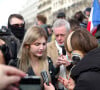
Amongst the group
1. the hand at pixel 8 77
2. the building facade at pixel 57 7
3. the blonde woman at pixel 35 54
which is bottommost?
the blonde woman at pixel 35 54

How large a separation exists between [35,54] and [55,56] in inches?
22.7

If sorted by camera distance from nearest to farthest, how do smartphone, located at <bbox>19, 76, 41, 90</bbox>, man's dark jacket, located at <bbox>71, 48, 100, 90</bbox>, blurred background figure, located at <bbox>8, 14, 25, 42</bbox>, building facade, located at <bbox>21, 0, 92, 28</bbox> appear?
smartphone, located at <bbox>19, 76, 41, 90</bbox>, man's dark jacket, located at <bbox>71, 48, 100, 90</bbox>, blurred background figure, located at <bbox>8, 14, 25, 42</bbox>, building facade, located at <bbox>21, 0, 92, 28</bbox>

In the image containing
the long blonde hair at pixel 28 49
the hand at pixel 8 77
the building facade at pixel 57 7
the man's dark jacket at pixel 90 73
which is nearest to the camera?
the hand at pixel 8 77

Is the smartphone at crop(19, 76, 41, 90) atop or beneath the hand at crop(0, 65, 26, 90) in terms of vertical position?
beneath

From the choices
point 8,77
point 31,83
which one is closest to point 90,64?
point 31,83

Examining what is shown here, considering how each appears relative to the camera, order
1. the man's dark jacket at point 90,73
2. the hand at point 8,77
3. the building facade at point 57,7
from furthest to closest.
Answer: the building facade at point 57,7, the man's dark jacket at point 90,73, the hand at point 8,77

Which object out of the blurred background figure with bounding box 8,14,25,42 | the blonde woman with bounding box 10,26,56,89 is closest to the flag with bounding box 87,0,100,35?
the blurred background figure with bounding box 8,14,25,42

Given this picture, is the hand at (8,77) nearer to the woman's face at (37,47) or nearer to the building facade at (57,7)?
the woman's face at (37,47)

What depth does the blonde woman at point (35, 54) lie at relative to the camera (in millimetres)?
2635

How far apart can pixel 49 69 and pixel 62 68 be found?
22 centimetres

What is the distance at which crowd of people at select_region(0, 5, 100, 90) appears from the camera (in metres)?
1.51

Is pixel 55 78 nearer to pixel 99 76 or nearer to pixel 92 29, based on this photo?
pixel 99 76

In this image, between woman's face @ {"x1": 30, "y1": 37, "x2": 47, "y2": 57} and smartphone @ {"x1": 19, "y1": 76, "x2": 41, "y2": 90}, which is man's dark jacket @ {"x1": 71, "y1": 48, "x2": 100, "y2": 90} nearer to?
smartphone @ {"x1": 19, "y1": 76, "x2": 41, "y2": 90}

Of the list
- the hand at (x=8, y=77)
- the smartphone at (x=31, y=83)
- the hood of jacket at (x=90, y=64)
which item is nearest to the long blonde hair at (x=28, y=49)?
the hood of jacket at (x=90, y=64)
